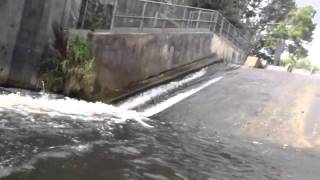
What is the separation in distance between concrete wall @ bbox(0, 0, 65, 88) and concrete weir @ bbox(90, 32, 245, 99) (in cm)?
141

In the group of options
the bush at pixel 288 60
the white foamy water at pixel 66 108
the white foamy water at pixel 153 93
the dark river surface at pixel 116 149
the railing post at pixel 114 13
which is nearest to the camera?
the dark river surface at pixel 116 149

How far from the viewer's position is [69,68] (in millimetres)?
14102

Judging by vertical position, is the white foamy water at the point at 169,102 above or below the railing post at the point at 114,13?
below

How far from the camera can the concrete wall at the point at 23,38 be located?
13555 mm

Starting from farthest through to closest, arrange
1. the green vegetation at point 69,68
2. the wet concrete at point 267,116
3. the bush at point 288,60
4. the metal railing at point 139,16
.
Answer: the bush at point 288,60 < the metal railing at point 139,16 < the green vegetation at point 69,68 < the wet concrete at point 267,116

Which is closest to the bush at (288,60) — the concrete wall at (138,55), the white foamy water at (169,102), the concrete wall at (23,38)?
the concrete wall at (138,55)

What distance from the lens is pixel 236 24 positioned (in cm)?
3516

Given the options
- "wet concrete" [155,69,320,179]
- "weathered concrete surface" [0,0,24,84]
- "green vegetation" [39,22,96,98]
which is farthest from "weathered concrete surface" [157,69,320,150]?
"weathered concrete surface" [0,0,24,84]

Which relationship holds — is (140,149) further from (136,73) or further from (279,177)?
(136,73)

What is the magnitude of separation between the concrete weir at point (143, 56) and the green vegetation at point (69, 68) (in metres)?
0.53

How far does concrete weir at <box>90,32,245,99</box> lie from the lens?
15.1 m

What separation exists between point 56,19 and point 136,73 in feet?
11.0

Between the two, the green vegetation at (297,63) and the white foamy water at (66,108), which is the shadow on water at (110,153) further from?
the green vegetation at (297,63)

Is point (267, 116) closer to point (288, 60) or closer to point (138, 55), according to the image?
point (138, 55)
